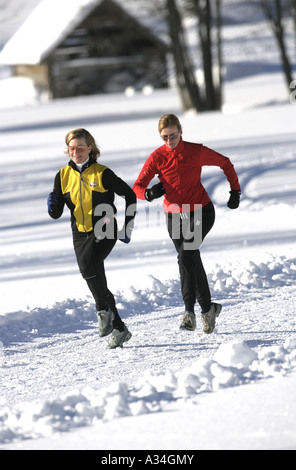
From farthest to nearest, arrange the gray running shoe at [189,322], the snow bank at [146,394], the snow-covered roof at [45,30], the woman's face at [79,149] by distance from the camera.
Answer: the snow-covered roof at [45,30], the gray running shoe at [189,322], the woman's face at [79,149], the snow bank at [146,394]

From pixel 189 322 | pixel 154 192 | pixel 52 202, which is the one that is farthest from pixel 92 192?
pixel 189 322

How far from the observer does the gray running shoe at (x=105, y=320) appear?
5188 millimetres

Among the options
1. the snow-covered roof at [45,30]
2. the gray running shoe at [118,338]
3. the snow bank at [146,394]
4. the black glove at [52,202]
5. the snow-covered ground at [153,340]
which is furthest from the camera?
the snow-covered roof at [45,30]

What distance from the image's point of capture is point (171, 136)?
16.9ft

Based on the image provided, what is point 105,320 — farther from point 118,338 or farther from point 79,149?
point 79,149

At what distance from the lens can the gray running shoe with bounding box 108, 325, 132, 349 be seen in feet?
17.4

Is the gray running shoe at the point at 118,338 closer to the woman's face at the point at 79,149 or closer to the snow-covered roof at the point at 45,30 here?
the woman's face at the point at 79,149

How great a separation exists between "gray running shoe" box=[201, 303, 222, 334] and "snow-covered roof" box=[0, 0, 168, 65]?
38827mm

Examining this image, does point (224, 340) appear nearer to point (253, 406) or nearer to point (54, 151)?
point (253, 406)

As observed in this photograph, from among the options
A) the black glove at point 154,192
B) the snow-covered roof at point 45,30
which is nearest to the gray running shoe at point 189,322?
the black glove at point 154,192

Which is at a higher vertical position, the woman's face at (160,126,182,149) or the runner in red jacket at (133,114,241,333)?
the woman's face at (160,126,182,149)

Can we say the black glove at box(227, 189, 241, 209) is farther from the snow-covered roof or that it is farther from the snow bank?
the snow-covered roof

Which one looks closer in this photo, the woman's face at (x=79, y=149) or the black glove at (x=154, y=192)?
the woman's face at (x=79, y=149)

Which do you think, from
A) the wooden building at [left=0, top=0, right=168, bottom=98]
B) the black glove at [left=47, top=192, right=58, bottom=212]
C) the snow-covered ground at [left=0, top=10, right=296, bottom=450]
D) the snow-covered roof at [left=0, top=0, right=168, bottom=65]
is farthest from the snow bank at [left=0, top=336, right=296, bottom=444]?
the wooden building at [left=0, top=0, right=168, bottom=98]
